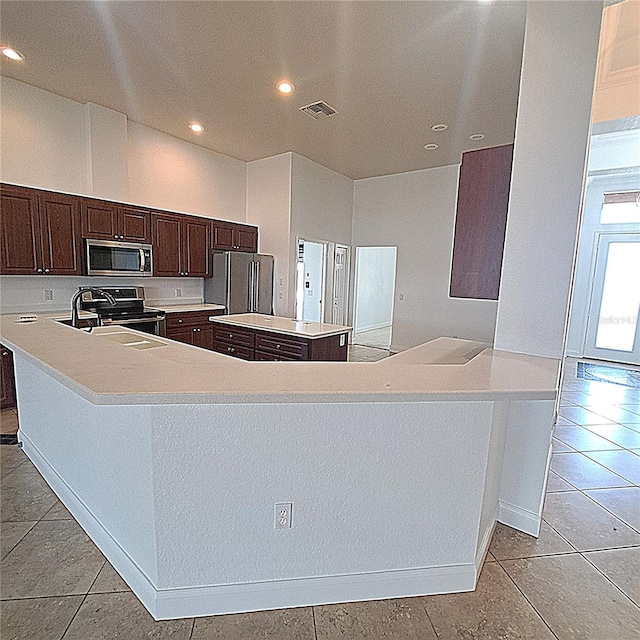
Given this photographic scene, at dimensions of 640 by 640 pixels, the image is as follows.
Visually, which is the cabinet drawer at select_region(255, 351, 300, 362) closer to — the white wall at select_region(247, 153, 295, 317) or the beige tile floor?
the beige tile floor

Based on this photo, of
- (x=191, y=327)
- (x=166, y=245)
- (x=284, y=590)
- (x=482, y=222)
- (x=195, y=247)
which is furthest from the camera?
(x=195, y=247)

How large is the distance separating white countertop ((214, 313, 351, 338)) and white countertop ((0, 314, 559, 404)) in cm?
167

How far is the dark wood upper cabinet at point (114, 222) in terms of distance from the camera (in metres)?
4.04

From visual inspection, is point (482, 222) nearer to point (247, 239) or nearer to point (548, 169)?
point (548, 169)

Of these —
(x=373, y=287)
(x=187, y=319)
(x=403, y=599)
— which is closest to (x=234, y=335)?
(x=187, y=319)

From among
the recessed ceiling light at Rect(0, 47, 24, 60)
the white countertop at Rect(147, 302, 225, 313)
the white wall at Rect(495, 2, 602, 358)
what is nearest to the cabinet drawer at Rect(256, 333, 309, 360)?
the white countertop at Rect(147, 302, 225, 313)

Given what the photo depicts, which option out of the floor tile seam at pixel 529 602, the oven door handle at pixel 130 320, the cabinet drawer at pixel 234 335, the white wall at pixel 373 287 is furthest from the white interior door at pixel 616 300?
the oven door handle at pixel 130 320

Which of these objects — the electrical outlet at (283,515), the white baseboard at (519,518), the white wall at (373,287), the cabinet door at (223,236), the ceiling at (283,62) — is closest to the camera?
the electrical outlet at (283,515)

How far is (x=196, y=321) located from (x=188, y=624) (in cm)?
397

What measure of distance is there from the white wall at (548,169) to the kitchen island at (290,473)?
1.46 ft

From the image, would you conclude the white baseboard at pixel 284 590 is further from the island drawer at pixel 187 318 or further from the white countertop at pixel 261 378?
the island drawer at pixel 187 318

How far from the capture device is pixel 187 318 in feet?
16.1

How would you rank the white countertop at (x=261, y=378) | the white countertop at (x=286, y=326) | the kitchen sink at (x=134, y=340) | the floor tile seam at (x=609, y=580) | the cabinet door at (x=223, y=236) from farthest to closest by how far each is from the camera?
the cabinet door at (x=223, y=236) < the white countertop at (x=286, y=326) < the kitchen sink at (x=134, y=340) < the floor tile seam at (x=609, y=580) < the white countertop at (x=261, y=378)

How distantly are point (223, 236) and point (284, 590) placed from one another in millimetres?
4854
